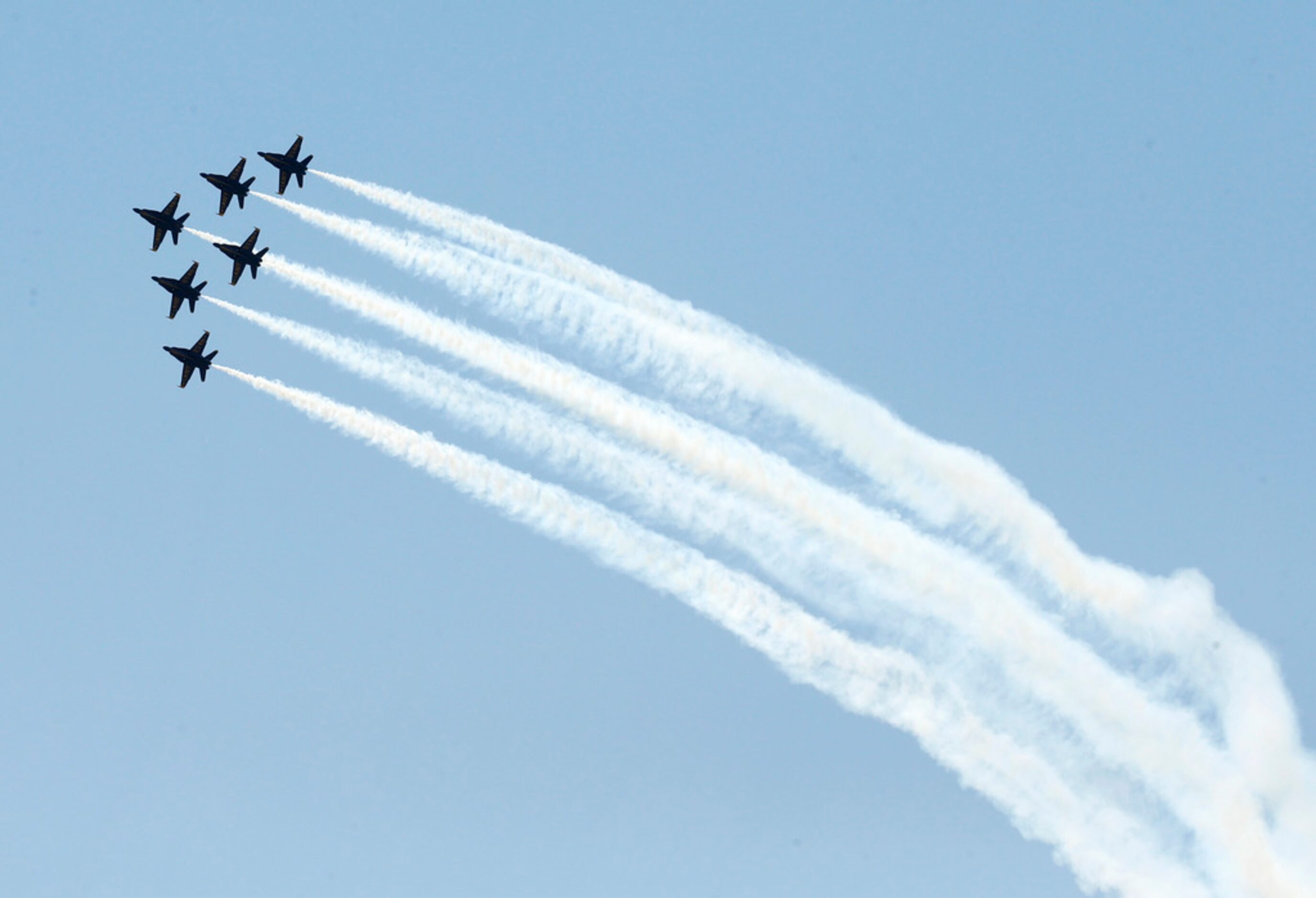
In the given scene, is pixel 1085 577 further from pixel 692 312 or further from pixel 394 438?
pixel 394 438

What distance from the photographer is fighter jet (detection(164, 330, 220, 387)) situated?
8544 centimetres

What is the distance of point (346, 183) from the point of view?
78750mm

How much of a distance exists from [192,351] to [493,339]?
19.8m

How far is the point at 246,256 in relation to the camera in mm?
83625

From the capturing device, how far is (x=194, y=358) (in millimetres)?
85625

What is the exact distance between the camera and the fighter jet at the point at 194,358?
8544 centimetres

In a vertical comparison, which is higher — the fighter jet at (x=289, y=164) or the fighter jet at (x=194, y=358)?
the fighter jet at (x=289, y=164)

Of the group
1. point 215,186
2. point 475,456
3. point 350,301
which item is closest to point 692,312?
point 475,456

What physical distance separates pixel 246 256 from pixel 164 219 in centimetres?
529

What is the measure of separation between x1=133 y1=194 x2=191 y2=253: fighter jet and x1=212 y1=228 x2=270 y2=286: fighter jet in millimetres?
3596

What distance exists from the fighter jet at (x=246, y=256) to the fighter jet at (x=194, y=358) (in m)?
4.26

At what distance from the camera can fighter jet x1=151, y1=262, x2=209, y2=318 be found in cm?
8619

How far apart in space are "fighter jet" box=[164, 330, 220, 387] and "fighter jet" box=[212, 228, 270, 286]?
426 centimetres

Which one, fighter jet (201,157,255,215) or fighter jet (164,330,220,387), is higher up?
fighter jet (201,157,255,215)
